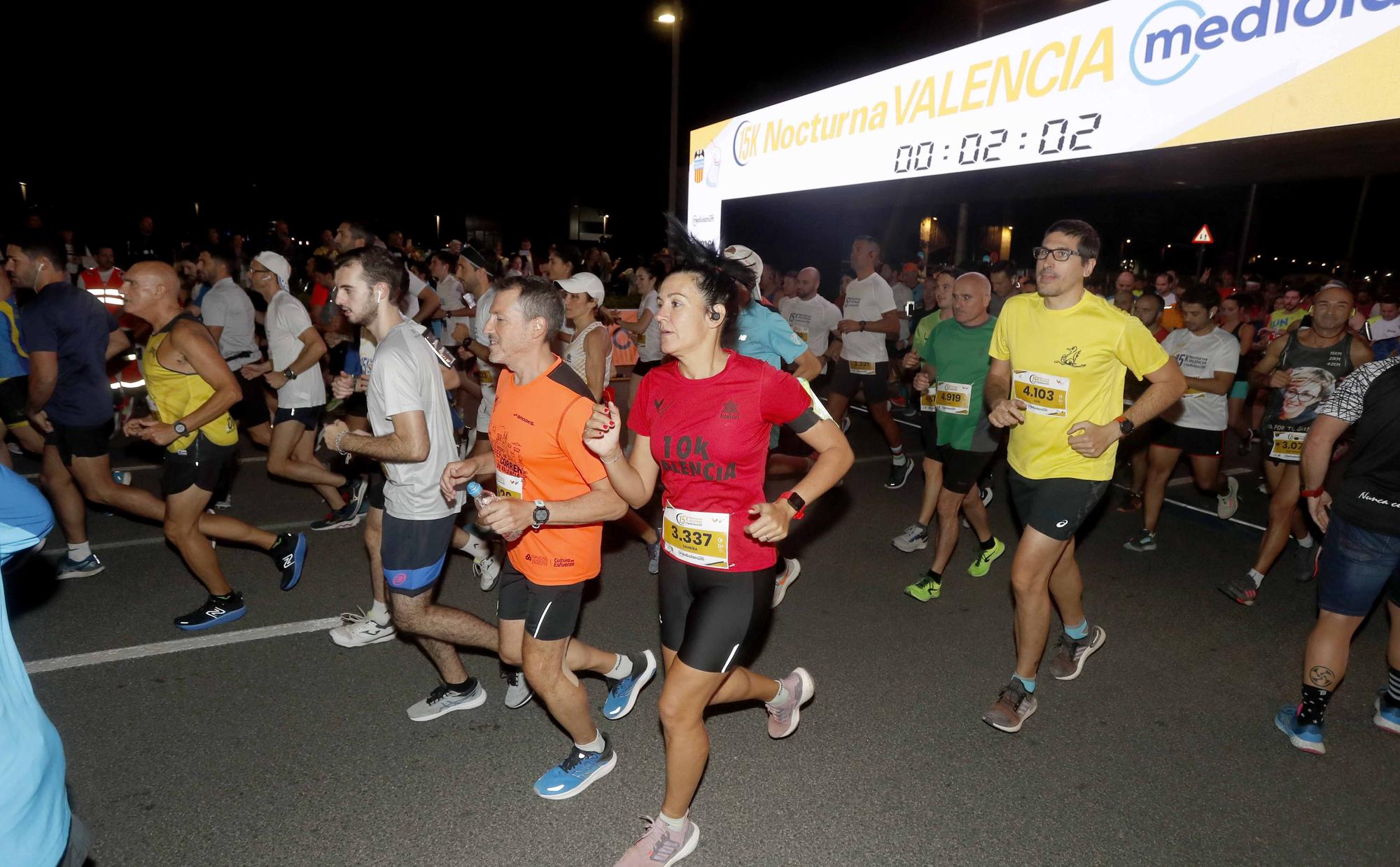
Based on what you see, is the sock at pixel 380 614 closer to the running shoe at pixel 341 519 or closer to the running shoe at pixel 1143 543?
the running shoe at pixel 341 519

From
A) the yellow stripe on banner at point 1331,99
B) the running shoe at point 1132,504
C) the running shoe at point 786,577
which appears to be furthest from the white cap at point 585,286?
the running shoe at point 1132,504

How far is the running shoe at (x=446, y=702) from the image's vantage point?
3715mm

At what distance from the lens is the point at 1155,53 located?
18.2 ft

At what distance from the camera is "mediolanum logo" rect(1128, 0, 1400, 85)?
4.62 meters

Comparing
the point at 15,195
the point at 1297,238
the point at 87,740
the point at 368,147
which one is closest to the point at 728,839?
the point at 87,740

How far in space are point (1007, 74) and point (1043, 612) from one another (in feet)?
16.1

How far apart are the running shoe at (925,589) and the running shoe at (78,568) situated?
527cm

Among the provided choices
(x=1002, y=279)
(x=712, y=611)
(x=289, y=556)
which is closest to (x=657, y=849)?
(x=712, y=611)

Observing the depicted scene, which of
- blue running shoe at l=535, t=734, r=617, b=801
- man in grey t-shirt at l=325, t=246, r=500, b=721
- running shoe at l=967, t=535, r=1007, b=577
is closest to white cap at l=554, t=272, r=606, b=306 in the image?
man in grey t-shirt at l=325, t=246, r=500, b=721

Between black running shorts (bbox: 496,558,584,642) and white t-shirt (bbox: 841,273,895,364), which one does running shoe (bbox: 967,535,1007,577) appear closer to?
white t-shirt (bbox: 841,273,895,364)

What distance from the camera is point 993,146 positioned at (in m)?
6.87

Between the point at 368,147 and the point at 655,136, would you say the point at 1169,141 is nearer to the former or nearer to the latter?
the point at 655,136

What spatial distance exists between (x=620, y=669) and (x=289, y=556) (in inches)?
102

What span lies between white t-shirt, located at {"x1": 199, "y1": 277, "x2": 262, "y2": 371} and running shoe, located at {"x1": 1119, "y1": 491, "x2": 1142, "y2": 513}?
778 cm
